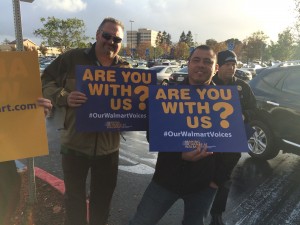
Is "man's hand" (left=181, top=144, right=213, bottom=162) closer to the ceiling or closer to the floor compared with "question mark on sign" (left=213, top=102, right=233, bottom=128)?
closer to the floor

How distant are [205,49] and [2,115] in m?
1.48

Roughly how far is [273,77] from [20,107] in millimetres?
4622

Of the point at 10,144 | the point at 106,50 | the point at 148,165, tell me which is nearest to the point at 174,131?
the point at 106,50

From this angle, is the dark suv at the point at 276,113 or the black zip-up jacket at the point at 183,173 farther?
the dark suv at the point at 276,113

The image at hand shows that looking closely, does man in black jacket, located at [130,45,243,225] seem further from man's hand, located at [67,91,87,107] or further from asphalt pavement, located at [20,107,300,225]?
asphalt pavement, located at [20,107,300,225]

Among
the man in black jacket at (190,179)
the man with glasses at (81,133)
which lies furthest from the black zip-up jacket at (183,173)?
the man with glasses at (81,133)

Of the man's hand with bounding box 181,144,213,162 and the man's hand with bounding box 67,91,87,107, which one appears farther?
the man's hand with bounding box 67,91,87,107

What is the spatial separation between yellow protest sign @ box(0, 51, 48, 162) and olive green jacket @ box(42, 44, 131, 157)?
0.55 ft

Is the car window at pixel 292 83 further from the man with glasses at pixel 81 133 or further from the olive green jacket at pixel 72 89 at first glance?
the olive green jacket at pixel 72 89

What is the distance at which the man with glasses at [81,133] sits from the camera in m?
2.47

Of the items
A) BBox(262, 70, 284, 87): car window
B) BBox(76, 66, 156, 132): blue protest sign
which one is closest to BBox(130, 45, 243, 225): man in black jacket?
BBox(76, 66, 156, 132): blue protest sign

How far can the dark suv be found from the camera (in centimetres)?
518

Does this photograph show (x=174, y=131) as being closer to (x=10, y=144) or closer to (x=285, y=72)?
(x=10, y=144)

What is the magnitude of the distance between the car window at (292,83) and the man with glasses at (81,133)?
3.62 meters
